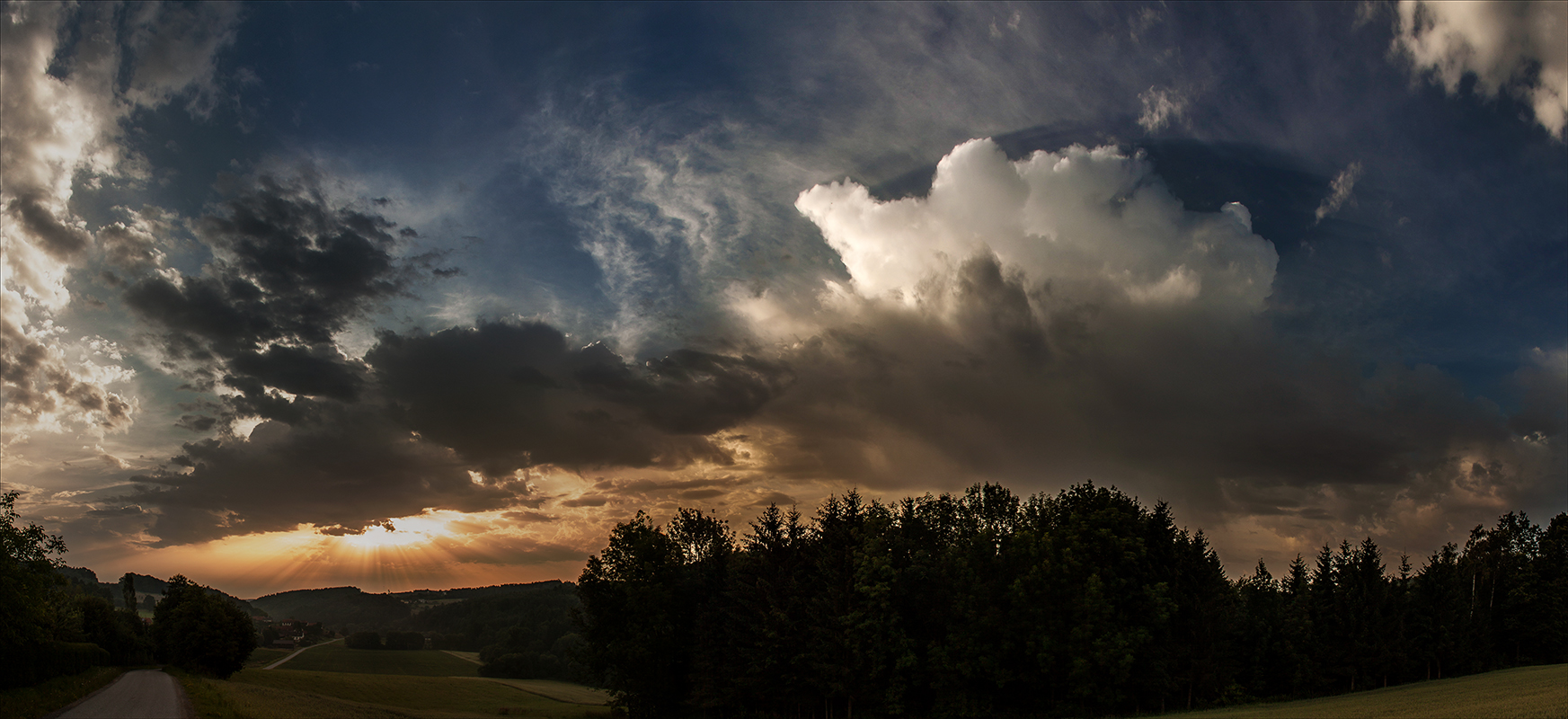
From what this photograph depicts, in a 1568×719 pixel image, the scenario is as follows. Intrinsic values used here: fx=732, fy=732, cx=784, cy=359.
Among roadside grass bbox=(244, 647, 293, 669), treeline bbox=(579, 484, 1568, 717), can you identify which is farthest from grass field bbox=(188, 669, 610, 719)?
roadside grass bbox=(244, 647, 293, 669)

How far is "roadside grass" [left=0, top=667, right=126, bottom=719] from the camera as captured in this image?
4728 cm

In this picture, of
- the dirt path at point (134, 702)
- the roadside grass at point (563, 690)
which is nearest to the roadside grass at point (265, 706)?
the dirt path at point (134, 702)

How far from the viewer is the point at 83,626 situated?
108938mm

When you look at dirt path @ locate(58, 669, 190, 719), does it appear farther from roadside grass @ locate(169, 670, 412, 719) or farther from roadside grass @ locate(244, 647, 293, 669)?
roadside grass @ locate(244, 647, 293, 669)

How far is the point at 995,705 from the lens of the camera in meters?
58.4

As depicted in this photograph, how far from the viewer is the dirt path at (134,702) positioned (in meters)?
Result: 47.8

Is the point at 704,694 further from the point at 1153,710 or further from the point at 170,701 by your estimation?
the point at 170,701

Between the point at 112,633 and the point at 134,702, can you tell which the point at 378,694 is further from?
the point at 112,633

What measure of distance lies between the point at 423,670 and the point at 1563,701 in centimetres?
17707

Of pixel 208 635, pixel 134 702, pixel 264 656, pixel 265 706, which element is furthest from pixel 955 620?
pixel 264 656

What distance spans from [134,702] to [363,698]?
35.6m

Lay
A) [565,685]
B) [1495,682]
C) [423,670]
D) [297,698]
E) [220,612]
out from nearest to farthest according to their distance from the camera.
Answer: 1. [1495,682]
2. [297,698]
3. [220,612]
4. [565,685]
5. [423,670]

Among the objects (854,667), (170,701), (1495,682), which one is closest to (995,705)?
(854,667)

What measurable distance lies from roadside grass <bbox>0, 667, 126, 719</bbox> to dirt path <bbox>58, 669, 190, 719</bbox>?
97cm
